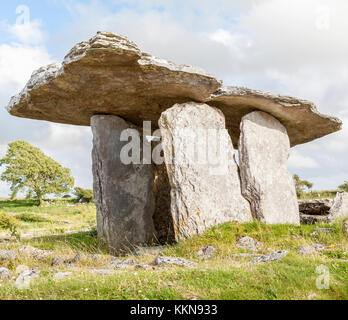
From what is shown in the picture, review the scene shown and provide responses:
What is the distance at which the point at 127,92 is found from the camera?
10195 mm

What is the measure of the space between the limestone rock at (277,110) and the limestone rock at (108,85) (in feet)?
2.68

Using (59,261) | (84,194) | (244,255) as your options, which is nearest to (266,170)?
(244,255)

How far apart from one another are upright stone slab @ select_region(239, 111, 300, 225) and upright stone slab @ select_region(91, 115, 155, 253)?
3.25 meters

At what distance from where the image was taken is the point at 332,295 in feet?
14.9

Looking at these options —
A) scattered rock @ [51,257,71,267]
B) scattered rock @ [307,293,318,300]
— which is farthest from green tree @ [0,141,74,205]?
scattered rock @ [307,293,318,300]

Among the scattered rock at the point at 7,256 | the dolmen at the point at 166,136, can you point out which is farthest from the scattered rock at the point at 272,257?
the scattered rock at the point at 7,256

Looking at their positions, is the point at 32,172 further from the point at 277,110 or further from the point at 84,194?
the point at 277,110

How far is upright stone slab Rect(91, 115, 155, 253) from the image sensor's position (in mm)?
10703

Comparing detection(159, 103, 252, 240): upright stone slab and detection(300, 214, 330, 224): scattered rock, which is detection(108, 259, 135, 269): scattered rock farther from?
detection(300, 214, 330, 224): scattered rock

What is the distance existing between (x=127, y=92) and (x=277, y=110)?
4703 mm
